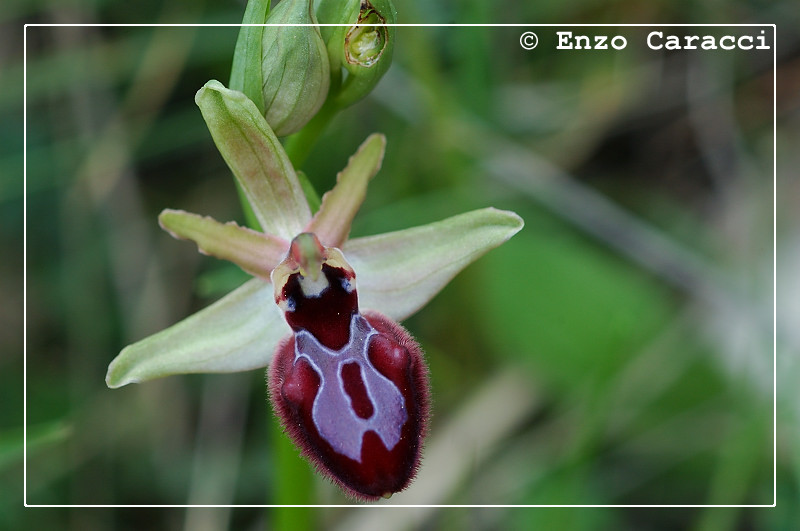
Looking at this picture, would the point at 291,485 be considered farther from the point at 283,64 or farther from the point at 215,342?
the point at 283,64

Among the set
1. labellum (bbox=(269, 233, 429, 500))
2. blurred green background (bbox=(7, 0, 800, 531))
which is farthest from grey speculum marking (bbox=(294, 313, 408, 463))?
blurred green background (bbox=(7, 0, 800, 531))

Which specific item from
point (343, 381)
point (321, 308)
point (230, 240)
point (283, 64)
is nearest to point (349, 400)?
point (343, 381)

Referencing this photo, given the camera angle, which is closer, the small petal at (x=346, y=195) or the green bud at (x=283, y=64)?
the green bud at (x=283, y=64)

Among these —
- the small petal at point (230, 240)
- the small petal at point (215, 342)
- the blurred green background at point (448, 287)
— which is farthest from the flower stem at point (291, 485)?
the blurred green background at point (448, 287)

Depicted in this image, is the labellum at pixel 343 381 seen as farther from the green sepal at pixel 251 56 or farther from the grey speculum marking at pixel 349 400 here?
the green sepal at pixel 251 56

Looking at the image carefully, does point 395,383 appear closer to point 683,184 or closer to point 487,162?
point 487,162

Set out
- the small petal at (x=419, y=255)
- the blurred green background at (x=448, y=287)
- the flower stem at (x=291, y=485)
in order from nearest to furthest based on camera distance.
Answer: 1. the small petal at (x=419, y=255)
2. the flower stem at (x=291, y=485)
3. the blurred green background at (x=448, y=287)

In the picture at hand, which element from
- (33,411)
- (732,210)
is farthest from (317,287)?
(732,210)

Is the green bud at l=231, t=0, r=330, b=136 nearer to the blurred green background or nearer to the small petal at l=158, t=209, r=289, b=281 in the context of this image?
the small petal at l=158, t=209, r=289, b=281
